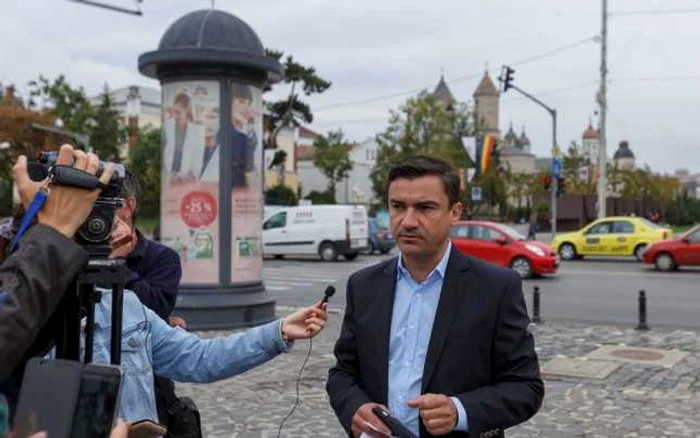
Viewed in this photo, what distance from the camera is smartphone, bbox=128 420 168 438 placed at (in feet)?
A: 6.70

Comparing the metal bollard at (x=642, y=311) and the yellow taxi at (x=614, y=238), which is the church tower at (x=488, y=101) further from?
the metal bollard at (x=642, y=311)

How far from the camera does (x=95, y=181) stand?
1666mm

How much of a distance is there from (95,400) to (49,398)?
0.09m

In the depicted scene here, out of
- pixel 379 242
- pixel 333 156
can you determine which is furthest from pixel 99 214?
pixel 333 156

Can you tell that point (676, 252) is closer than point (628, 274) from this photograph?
No

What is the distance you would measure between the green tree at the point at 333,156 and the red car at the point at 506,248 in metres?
60.4

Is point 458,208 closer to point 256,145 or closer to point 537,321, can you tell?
point 256,145

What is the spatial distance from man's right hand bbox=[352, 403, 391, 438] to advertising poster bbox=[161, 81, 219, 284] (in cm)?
885

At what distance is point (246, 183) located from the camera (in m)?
11.6

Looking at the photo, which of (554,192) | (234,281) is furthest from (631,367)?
(554,192)

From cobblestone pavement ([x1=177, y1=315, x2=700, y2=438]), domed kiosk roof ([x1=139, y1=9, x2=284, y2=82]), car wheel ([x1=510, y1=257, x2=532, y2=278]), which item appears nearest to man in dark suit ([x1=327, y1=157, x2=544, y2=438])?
cobblestone pavement ([x1=177, y1=315, x2=700, y2=438])

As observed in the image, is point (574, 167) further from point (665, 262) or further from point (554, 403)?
point (554, 403)

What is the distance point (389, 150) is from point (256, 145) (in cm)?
4835

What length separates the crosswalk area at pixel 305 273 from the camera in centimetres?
1953
